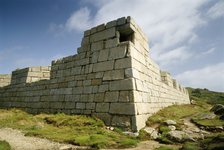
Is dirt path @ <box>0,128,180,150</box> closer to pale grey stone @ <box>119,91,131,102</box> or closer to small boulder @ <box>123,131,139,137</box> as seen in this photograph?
small boulder @ <box>123,131,139,137</box>

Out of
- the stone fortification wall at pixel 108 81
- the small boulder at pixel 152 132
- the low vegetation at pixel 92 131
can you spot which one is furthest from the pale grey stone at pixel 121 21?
the small boulder at pixel 152 132

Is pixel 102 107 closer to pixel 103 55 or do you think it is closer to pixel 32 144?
pixel 103 55

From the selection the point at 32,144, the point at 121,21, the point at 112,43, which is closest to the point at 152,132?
the point at 32,144

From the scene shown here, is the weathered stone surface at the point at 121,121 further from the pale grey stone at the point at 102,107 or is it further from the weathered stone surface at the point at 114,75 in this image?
the weathered stone surface at the point at 114,75

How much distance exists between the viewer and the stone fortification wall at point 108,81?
6.99 m

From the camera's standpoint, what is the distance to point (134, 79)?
7109 mm

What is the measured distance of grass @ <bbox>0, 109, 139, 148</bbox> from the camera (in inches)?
205

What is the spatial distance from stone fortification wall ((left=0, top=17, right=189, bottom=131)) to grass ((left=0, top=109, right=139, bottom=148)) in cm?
64

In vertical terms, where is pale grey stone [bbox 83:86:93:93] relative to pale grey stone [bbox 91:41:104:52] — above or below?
below

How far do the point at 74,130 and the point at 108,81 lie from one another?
2.30 metres

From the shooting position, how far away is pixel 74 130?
6.63 metres

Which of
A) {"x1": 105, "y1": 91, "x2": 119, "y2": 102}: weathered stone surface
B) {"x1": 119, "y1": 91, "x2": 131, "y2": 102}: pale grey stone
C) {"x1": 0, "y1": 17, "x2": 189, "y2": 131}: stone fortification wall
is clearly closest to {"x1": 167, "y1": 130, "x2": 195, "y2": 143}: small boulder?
{"x1": 0, "y1": 17, "x2": 189, "y2": 131}: stone fortification wall

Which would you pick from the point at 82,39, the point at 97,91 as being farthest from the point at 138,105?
the point at 82,39

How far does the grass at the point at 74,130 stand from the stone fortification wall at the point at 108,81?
0.64 meters
